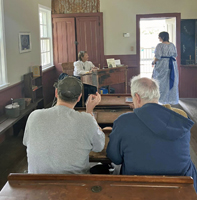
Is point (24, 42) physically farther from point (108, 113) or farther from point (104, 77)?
point (108, 113)

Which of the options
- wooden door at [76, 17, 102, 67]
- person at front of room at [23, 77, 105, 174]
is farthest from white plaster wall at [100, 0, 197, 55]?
person at front of room at [23, 77, 105, 174]

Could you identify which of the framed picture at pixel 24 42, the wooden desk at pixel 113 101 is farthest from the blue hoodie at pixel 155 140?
the framed picture at pixel 24 42

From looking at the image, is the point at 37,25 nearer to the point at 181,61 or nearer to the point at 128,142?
the point at 181,61

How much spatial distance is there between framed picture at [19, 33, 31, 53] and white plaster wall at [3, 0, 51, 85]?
8 cm

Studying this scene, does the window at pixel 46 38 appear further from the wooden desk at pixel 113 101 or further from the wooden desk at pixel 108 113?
the wooden desk at pixel 108 113

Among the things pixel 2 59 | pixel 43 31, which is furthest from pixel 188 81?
pixel 2 59

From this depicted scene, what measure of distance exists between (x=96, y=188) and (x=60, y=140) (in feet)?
1.23

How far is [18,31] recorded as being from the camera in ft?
16.5

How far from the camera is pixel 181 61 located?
7.04m

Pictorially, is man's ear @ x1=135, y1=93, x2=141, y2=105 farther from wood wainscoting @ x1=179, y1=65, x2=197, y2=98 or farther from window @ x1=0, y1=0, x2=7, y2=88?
wood wainscoting @ x1=179, y1=65, x2=197, y2=98

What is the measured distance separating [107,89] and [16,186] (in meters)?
4.97

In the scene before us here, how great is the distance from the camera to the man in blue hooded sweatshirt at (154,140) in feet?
5.24

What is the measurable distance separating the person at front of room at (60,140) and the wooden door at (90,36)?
5688 mm

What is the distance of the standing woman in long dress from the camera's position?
5910 mm
